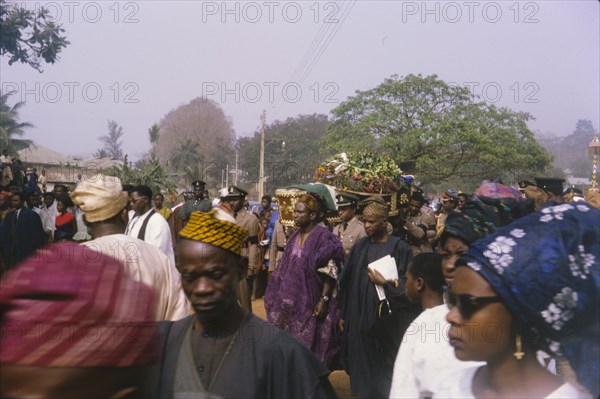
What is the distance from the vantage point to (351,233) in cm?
817

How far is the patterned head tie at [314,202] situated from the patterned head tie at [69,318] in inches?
202

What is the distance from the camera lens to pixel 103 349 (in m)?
1.51

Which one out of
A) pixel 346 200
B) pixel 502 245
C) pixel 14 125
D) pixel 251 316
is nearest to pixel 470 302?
pixel 502 245

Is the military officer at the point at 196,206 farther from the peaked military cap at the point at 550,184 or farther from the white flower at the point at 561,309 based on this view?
the white flower at the point at 561,309

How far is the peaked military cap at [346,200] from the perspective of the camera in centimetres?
767

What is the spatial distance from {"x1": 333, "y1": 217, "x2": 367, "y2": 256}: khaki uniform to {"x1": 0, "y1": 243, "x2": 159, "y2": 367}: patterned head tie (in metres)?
6.46

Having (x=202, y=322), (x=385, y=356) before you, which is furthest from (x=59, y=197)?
(x=202, y=322)

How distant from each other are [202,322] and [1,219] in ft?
27.7

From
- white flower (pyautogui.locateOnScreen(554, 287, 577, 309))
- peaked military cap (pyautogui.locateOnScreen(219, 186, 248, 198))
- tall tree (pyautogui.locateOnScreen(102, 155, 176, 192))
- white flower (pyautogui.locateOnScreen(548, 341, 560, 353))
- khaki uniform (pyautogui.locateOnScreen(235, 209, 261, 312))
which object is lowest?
khaki uniform (pyautogui.locateOnScreen(235, 209, 261, 312))

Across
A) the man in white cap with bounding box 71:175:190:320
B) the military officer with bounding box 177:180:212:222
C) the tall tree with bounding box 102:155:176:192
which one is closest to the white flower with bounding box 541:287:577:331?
the man in white cap with bounding box 71:175:190:320

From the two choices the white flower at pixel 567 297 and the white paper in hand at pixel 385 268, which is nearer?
the white flower at pixel 567 297

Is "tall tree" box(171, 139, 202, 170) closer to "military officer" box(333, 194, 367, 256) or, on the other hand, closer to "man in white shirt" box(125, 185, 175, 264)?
"military officer" box(333, 194, 367, 256)

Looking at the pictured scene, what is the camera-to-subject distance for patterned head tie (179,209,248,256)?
9.64 ft

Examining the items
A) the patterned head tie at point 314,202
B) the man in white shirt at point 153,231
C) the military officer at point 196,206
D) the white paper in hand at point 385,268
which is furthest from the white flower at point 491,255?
the military officer at point 196,206
